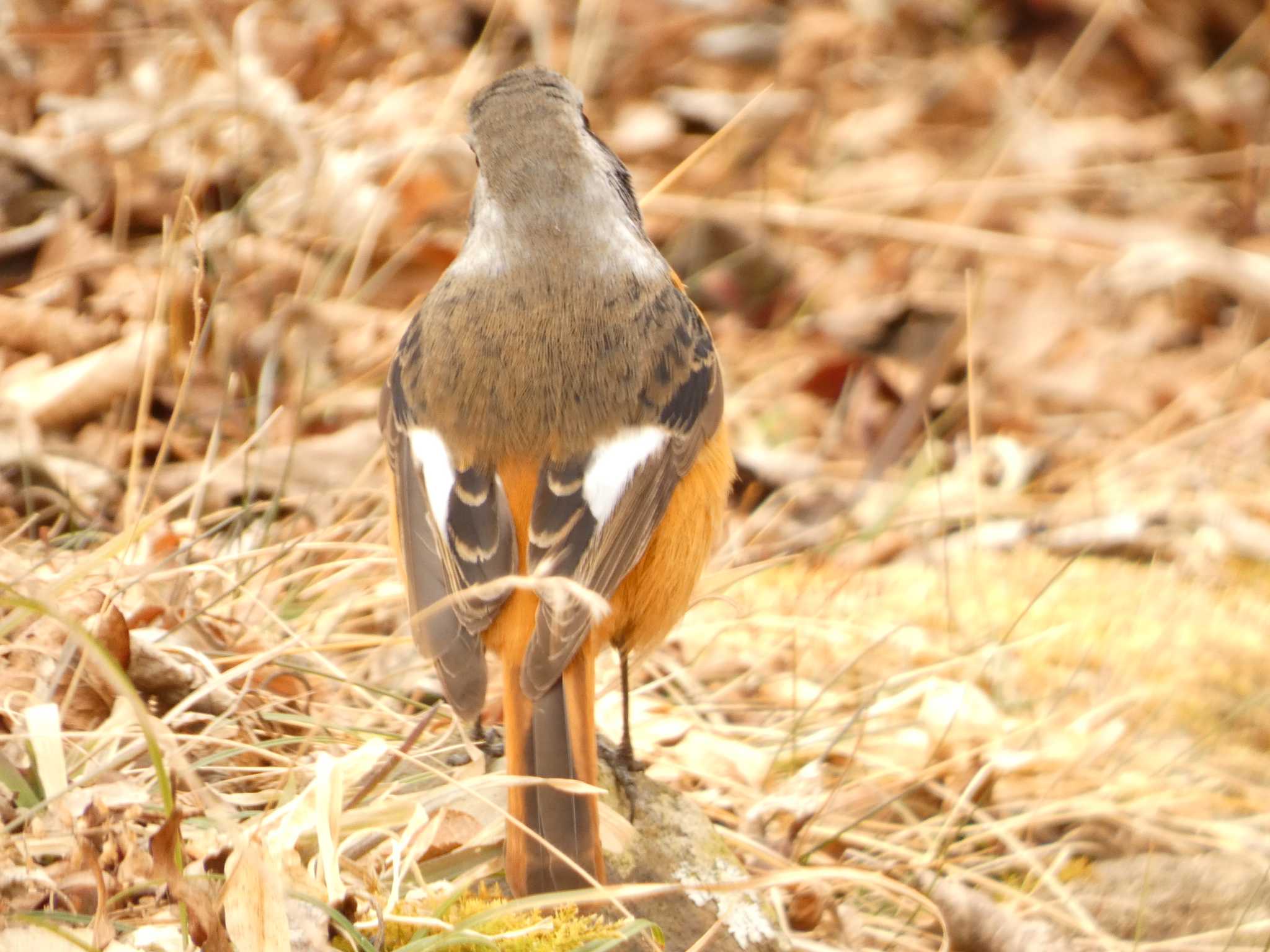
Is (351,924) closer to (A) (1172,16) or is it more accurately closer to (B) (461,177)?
(B) (461,177)

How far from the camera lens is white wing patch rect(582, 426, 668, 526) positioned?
3.61 metres

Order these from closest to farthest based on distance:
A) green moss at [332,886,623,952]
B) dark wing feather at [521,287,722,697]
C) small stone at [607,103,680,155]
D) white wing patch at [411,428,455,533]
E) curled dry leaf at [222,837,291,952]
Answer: curled dry leaf at [222,837,291,952] → green moss at [332,886,623,952] → dark wing feather at [521,287,722,697] → white wing patch at [411,428,455,533] → small stone at [607,103,680,155]

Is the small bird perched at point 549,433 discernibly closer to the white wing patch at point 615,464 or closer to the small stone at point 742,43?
the white wing patch at point 615,464

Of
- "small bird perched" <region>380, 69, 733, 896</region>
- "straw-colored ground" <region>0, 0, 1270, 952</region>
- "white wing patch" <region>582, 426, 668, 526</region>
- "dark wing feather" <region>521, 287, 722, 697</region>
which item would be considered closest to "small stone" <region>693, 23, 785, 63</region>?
"straw-colored ground" <region>0, 0, 1270, 952</region>

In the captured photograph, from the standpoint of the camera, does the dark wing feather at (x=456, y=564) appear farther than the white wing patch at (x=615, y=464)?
No

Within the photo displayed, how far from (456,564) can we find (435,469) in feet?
0.99

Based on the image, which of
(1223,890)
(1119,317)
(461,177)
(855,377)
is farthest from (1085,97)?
(1223,890)

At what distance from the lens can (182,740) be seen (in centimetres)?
344

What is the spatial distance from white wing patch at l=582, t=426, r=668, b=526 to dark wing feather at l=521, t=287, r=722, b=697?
0.01 meters

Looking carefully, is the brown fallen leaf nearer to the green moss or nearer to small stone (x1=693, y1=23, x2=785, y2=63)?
the green moss

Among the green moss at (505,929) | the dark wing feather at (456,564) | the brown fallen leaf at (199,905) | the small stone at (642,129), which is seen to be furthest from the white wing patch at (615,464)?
the small stone at (642,129)

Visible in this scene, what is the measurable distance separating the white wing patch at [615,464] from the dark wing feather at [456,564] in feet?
0.68

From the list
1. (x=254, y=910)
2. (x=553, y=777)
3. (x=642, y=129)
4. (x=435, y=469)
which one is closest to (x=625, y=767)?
(x=553, y=777)

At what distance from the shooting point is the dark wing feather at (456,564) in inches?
131
